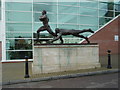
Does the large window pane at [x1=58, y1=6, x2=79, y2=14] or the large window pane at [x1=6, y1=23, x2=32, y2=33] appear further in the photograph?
the large window pane at [x1=58, y1=6, x2=79, y2=14]

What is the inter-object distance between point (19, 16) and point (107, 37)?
10.5 m

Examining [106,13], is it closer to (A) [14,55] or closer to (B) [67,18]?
(B) [67,18]

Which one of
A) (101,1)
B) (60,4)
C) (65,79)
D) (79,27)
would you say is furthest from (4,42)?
(101,1)

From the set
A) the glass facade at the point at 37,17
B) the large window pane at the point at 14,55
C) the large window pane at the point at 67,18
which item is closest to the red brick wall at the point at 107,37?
the glass facade at the point at 37,17

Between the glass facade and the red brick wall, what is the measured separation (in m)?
0.79

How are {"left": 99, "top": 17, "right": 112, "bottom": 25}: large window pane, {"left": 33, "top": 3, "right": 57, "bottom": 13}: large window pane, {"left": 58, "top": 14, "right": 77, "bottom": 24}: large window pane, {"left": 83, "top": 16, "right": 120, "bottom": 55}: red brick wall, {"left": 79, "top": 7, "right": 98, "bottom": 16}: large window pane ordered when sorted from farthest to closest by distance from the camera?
{"left": 99, "top": 17, "right": 112, "bottom": 25}: large window pane
{"left": 83, "top": 16, "right": 120, "bottom": 55}: red brick wall
{"left": 79, "top": 7, "right": 98, "bottom": 16}: large window pane
{"left": 58, "top": 14, "right": 77, "bottom": 24}: large window pane
{"left": 33, "top": 3, "right": 57, "bottom": 13}: large window pane

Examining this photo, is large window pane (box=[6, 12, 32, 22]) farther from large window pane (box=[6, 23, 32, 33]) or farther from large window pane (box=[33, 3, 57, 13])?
large window pane (box=[33, 3, 57, 13])

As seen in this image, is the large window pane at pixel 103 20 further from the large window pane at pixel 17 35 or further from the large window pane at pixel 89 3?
the large window pane at pixel 17 35

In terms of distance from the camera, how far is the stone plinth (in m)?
8.49

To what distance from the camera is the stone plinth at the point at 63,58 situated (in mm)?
8492

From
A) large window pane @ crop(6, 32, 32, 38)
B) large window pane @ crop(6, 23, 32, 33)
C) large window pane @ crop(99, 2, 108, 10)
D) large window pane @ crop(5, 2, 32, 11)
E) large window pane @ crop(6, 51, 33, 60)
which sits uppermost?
large window pane @ crop(99, 2, 108, 10)

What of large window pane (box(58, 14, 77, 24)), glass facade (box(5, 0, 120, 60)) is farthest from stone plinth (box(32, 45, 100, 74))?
large window pane (box(58, 14, 77, 24))

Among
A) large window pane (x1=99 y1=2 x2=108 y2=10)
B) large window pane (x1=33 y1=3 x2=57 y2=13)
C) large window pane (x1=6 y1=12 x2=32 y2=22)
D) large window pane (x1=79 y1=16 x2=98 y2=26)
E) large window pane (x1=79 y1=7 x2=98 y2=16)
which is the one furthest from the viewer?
large window pane (x1=99 y1=2 x2=108 y2=10)

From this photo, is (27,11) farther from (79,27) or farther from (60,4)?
(79,27)
